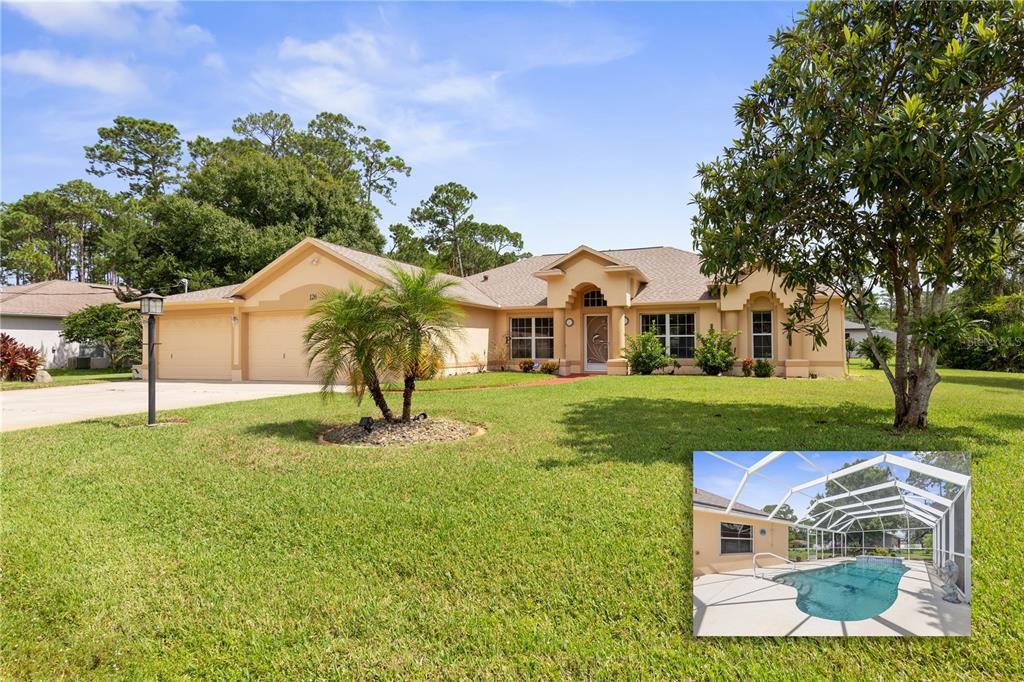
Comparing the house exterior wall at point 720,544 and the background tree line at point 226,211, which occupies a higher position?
the background tree line at point 226,211

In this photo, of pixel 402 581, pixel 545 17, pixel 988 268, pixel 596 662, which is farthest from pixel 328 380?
pixel 988 268

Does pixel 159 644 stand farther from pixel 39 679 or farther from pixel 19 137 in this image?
pixel 19 137

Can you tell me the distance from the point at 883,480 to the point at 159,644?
428 cm

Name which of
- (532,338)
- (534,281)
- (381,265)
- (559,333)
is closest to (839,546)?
(381,265)

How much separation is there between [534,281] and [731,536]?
2248cm

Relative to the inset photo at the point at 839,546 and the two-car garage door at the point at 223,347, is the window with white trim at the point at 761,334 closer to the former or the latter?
the two-car garage door at the point at 223,347

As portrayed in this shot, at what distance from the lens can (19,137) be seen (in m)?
9.50

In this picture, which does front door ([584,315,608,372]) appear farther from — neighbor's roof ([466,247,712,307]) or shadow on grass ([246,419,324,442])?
shadow on grass ([246,419,324,442])

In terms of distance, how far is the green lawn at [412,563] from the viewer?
3.18 metres

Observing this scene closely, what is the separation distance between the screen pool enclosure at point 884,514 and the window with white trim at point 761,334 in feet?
60.2

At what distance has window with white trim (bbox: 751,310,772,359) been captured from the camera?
778 inches

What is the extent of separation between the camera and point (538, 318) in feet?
74.6

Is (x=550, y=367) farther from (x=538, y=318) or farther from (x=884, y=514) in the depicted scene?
(x=884, y=514)

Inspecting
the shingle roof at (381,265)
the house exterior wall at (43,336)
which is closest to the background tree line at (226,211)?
the house exterior wall at (43,336)
